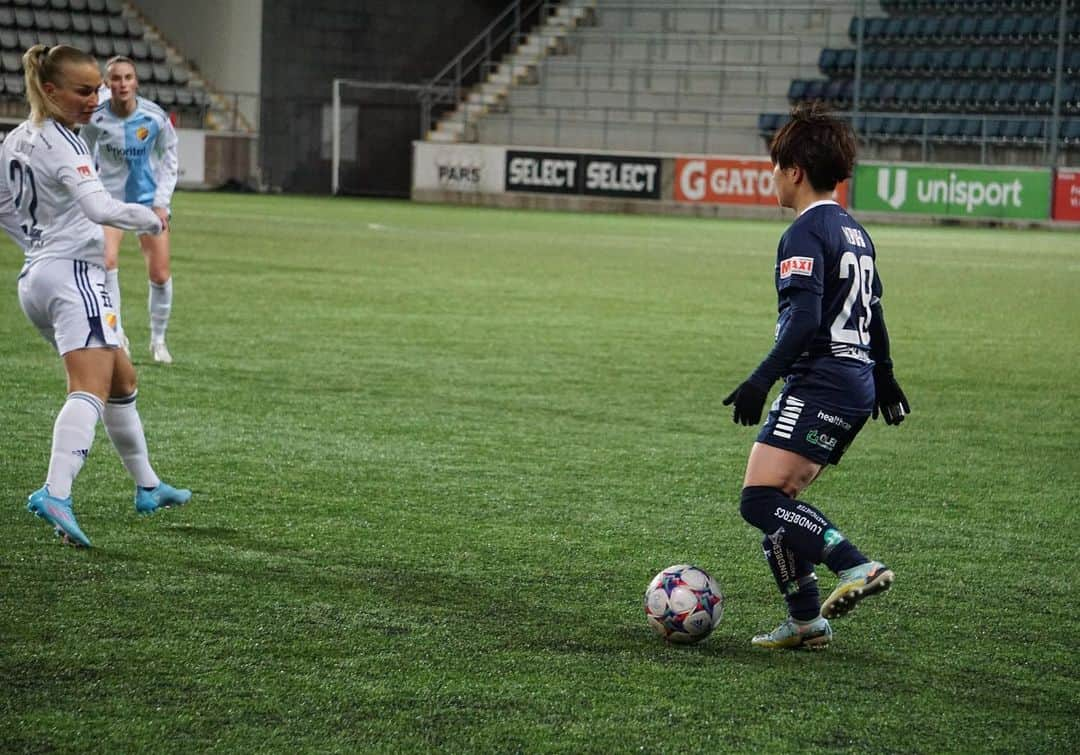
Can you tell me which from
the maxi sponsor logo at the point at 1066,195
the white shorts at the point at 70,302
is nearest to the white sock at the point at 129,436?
the white shorts at the point at 70,302

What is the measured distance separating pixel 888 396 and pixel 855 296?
395 mm

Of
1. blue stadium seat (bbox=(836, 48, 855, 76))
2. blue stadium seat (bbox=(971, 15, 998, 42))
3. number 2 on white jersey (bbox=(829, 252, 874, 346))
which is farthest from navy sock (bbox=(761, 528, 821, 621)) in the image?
blue stadium seat (bbox=(836, 48, 855, 76))

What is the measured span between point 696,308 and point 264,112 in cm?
2510

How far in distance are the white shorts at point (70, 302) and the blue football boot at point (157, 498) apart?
648 mm

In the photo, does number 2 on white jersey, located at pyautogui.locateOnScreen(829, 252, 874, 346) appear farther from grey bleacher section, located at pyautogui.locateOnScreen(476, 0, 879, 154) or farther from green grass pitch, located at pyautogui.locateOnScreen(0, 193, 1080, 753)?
grey bleacher section, located at pyautogui.locateOnScreen(476, 0, 879, 154)

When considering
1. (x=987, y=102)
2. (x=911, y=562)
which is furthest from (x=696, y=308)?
(x=987, y=102)

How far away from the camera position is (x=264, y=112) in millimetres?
36312

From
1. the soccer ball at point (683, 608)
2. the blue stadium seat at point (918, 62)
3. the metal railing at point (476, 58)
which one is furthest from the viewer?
the metal railing at point (476, 58)

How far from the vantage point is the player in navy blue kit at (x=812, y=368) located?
3896 mm

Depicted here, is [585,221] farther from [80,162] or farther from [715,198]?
[80,162]

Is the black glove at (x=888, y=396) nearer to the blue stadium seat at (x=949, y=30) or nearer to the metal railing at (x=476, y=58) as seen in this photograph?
the blue stadium seat at (x=949, y=30)

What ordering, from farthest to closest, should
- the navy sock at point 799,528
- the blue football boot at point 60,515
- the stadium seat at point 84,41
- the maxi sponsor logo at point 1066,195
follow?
1. the stadium seat at point 84,41
2. the maxi sponsor logo at point 1066,195
3. the blue football boot at point 60,515
4. the navy sock at point 799,528

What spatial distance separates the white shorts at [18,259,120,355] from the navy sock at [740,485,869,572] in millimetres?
2300

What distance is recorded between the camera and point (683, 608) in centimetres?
406
